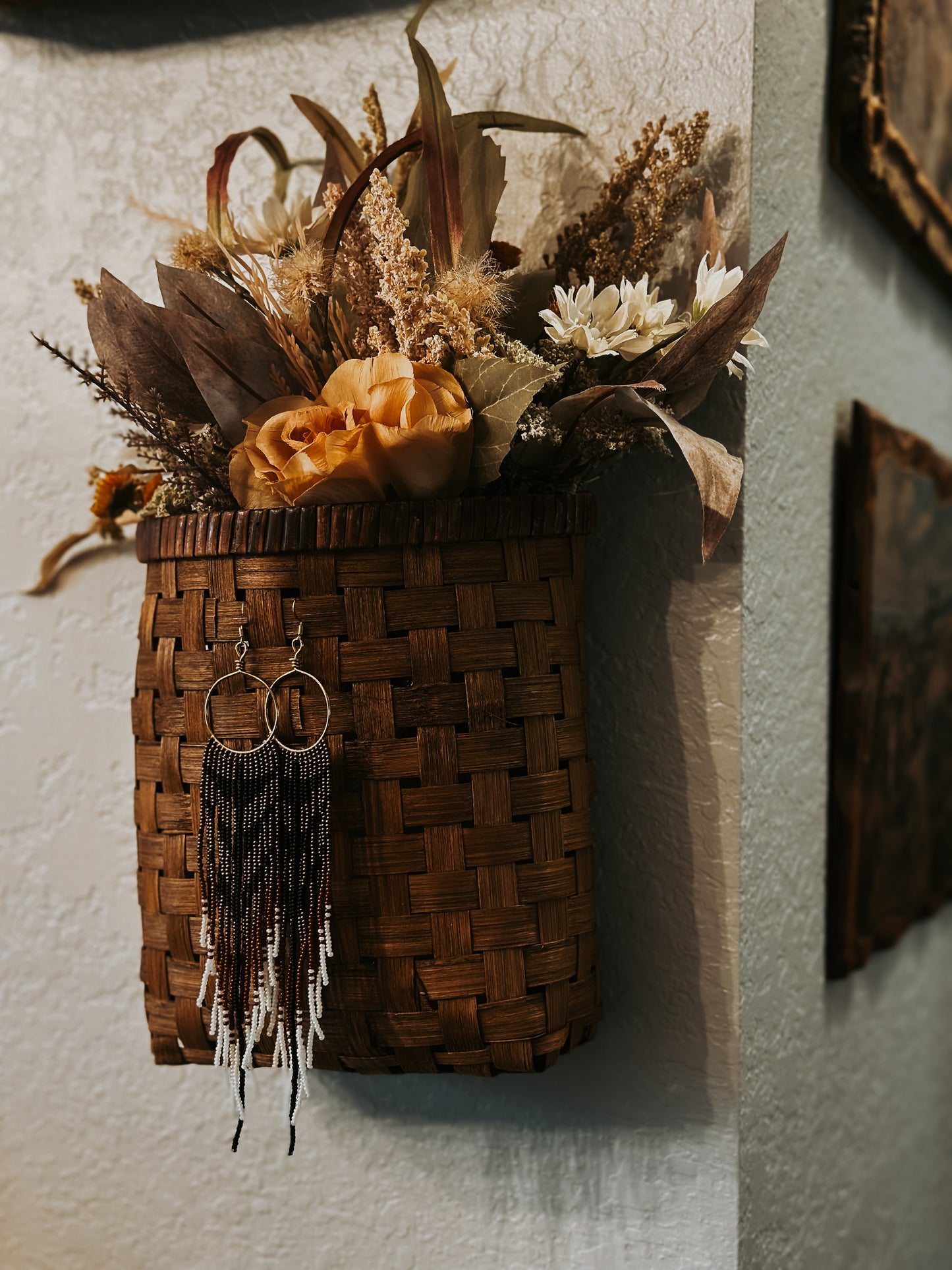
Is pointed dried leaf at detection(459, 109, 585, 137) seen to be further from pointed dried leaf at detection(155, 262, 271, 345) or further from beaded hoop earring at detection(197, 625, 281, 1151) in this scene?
beaded hoop earring at detection(197, 625, 281, 1151)

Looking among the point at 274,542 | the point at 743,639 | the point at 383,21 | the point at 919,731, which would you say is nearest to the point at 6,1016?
the point at 274,542

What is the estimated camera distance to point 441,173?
0.58m

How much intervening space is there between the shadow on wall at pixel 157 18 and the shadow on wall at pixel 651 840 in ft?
1.43

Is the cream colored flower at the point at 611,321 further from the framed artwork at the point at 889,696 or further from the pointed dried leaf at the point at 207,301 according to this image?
the framed artwork at the point at 889,696

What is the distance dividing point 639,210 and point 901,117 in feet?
1.73

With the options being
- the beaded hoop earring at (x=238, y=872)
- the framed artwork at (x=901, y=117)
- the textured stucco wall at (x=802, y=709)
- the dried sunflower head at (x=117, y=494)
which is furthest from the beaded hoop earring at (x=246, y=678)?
the framed artwork at (x=901, y=117)

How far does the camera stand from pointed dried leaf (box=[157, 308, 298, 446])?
590mm

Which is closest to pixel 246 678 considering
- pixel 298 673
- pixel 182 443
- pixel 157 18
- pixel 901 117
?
pixel 298 673

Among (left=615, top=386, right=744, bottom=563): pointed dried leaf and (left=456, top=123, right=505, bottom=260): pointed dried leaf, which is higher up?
(left=456, top=123, right=505, bottom=260): pointed dried leaf

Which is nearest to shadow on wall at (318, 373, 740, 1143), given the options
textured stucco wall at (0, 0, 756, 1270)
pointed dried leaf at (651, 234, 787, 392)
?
textured stucco wall at (0, 0, 756, 1270)

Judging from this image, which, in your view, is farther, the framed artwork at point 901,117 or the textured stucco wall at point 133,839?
the framed artwork at point 901,117

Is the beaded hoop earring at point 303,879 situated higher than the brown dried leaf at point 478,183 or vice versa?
the brown dried leaf at point 478,183

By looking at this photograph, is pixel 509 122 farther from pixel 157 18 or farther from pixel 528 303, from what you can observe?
pixel 157 18

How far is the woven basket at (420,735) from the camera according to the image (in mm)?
582
